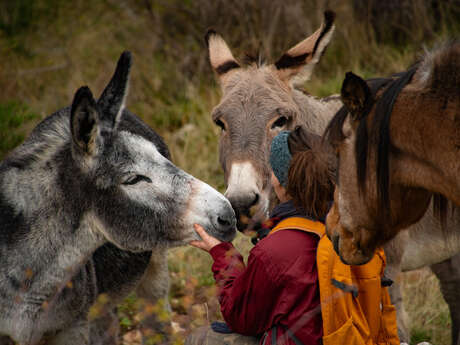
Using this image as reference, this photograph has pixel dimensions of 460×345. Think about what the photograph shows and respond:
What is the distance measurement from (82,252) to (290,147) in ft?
4.20

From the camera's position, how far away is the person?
7.86 ft

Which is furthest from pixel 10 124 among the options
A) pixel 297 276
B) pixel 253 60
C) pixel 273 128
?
pixel 297 276

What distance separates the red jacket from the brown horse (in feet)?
0.71

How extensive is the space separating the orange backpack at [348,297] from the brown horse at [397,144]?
0.16 meters

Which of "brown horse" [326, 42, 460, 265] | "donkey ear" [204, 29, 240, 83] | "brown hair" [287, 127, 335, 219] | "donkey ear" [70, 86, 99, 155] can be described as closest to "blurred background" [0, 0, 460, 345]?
"donkey ear" [204, 29, 240, 83]

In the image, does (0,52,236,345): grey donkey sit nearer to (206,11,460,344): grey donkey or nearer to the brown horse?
(206,11,460,344): grey donkey

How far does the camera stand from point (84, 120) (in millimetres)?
2793

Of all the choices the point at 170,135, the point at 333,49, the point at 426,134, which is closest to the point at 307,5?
the point at 333,49

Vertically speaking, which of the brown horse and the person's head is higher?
the brown horse

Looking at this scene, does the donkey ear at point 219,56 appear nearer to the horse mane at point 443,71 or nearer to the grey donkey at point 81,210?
the grey donkey at point 81,210

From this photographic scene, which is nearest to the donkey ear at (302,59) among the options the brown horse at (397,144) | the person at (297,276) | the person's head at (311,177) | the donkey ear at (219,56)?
the donkey ear at (219,56)

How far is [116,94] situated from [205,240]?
3.05 feet

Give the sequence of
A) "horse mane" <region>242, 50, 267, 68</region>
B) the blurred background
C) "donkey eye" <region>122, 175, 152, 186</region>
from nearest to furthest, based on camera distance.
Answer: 1. "donkey eye" <region>122, 175, 152, 186</region>
2. "horse mane" <region>242, 50, 267, 68</region>
3. the blurred background

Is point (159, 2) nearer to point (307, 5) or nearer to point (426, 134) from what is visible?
point (307, 5)
